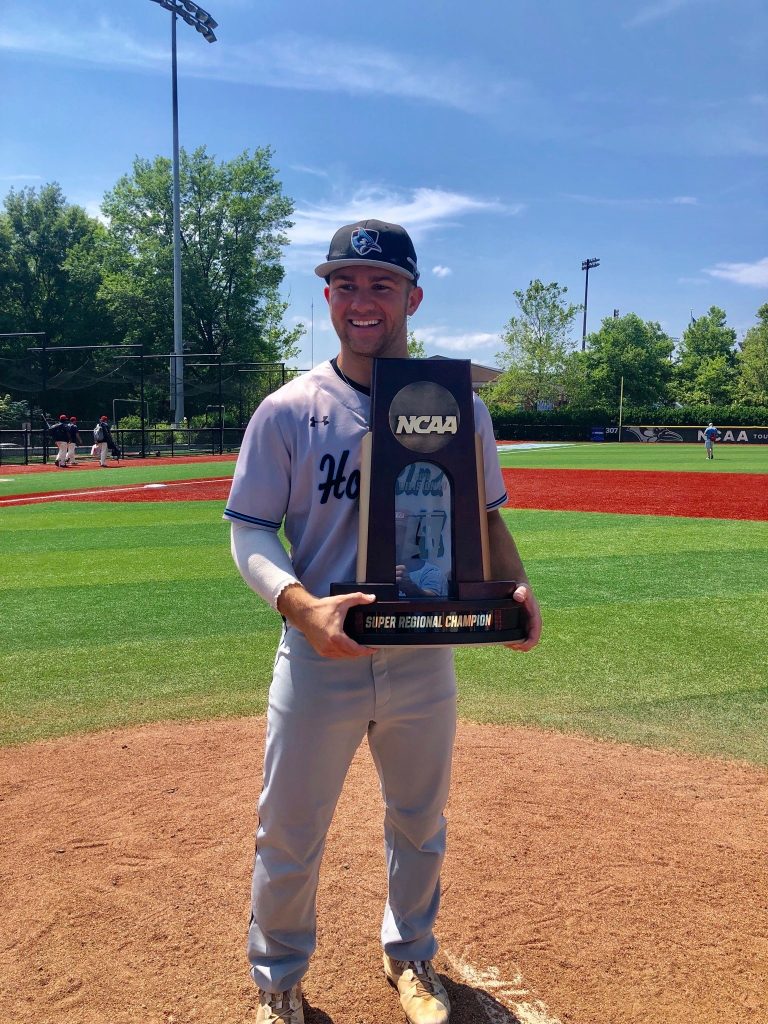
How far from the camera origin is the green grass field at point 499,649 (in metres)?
4.67

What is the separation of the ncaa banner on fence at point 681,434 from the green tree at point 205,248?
999 inches

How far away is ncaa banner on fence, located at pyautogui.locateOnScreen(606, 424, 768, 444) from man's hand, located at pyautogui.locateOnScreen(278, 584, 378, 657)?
51.8m

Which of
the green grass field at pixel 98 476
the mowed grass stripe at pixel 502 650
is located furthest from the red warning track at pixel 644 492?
the green grass field at pixel 98 476

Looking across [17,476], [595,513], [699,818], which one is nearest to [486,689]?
[699,818]

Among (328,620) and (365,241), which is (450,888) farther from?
(365,241)

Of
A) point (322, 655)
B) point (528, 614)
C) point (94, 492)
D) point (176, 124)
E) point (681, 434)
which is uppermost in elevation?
point (176, 124)

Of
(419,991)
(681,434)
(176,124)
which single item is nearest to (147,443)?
(176,124)

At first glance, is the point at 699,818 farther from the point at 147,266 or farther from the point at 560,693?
the point at 147,266

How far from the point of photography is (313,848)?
221 centimetres

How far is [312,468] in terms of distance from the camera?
2137 mm

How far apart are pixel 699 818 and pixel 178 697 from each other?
121 inches

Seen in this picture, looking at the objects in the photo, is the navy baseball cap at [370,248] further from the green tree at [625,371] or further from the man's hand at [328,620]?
the green tree at [625,371]

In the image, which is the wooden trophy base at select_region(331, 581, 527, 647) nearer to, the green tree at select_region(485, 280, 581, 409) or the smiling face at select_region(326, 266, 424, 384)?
the smiling face at select_region(326, 266, 424, 384)

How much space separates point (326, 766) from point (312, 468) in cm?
81
